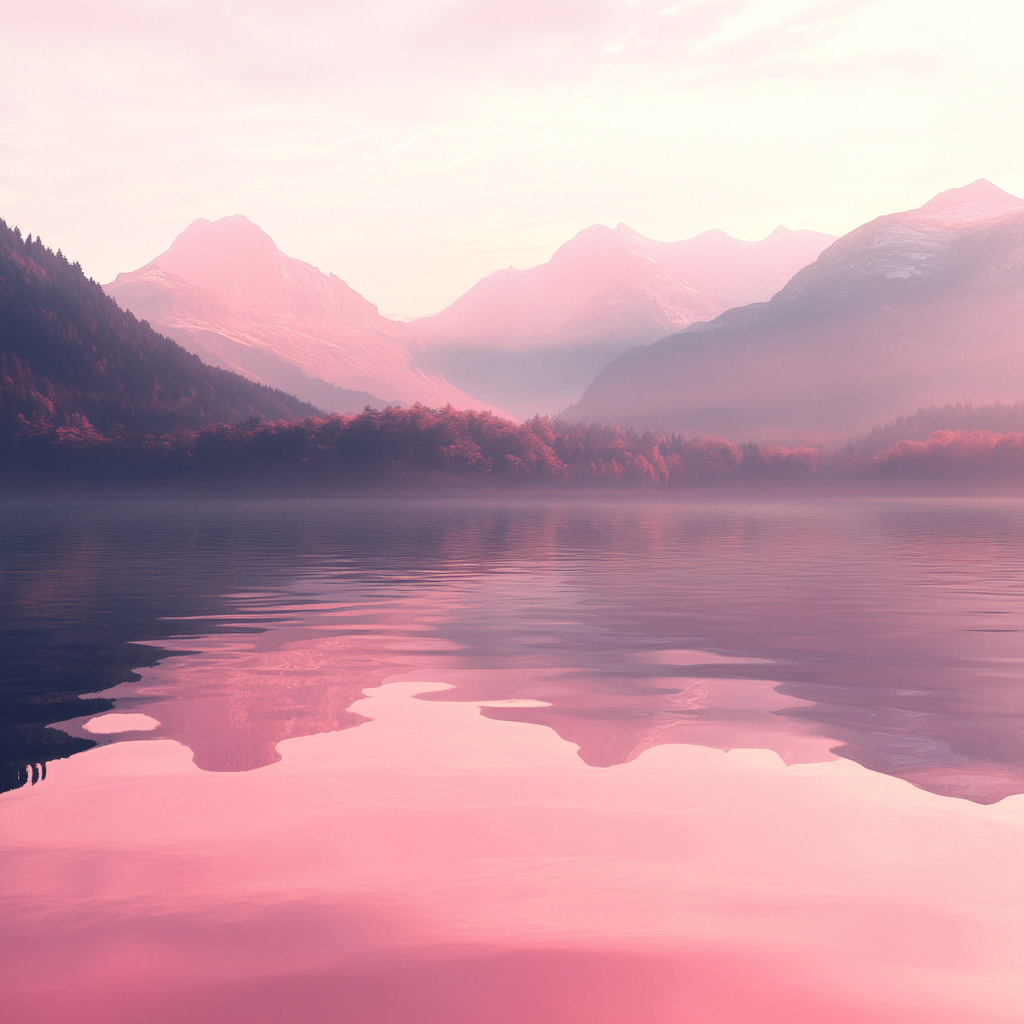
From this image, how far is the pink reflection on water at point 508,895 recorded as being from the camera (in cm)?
822

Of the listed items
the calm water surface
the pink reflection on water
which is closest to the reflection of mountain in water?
the calm water surface

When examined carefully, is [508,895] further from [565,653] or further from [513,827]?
[565,653]

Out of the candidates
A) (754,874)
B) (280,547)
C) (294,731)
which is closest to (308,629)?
(294,731)

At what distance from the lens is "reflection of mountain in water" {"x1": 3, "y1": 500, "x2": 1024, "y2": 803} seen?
16734mm

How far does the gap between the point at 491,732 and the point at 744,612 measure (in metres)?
20.5

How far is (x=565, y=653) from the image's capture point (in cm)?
2609

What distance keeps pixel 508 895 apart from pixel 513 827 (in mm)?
1932

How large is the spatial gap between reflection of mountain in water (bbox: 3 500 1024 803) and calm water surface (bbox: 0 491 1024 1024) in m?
0.14

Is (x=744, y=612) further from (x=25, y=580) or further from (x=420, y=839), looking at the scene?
(x=25, y=580)

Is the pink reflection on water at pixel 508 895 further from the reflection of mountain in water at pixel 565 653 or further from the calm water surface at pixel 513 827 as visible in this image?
the reflection of mountain in water at pixel 565 653

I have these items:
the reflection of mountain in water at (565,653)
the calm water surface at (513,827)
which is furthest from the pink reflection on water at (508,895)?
the reflection of mountain in water at (565,653)

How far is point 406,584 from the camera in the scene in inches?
1812

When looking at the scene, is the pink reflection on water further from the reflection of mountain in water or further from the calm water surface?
the reflection of mountain in water

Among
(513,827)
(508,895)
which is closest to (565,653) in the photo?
(513,827)
